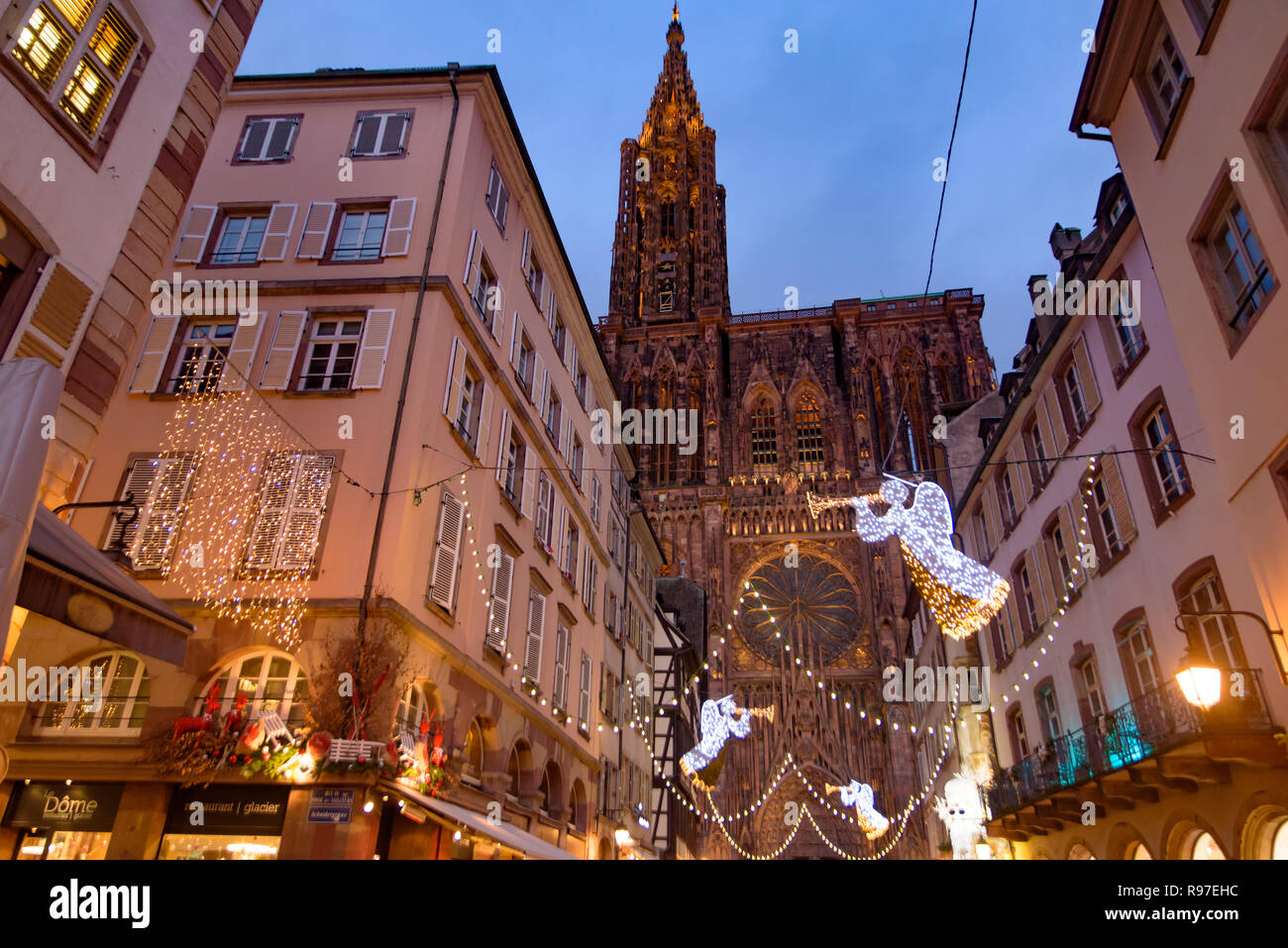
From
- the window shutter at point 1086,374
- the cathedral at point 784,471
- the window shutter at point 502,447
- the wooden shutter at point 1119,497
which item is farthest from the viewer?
the cathedral at point 784,471

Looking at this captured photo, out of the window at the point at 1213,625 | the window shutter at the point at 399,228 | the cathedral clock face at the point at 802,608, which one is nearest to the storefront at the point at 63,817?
the window shutter at the point at 399,228

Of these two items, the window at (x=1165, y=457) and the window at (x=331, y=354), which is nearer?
the window at (x=1165, y=457)

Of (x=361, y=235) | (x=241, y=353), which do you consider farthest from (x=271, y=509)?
(x=361, y=235)

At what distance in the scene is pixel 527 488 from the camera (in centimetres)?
1543

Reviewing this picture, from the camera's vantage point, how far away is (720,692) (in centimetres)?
4341

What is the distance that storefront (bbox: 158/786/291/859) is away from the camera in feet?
31.6

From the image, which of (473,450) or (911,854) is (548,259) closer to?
(473,450)

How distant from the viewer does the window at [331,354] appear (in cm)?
1221

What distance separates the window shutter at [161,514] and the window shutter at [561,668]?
23.7 feet

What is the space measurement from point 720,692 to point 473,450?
3303 centimetres

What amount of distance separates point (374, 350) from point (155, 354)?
3464 mm

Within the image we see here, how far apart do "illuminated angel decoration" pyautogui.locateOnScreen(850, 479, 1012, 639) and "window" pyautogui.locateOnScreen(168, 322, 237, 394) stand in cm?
951

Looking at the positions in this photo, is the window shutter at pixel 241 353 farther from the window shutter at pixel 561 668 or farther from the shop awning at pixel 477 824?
the window shutter at pixel 561 668

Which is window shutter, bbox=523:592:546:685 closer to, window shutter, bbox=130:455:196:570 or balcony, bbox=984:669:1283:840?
window shutter, bbox=130:455:196:570
